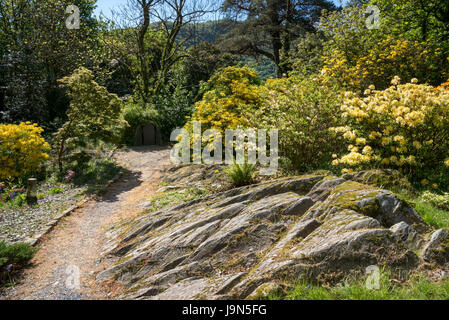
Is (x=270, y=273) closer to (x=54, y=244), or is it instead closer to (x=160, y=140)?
(x=54, y=244)

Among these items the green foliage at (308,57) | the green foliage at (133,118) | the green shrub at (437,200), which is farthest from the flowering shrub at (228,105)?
the green shrub at (437,200)

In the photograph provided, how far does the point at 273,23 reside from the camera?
1909 cm

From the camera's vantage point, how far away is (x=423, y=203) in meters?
3.90

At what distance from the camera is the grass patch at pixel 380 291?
90.8 inches

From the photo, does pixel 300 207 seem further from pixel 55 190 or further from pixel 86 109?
pixel 86 109

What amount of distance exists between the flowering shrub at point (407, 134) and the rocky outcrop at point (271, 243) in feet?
4.69

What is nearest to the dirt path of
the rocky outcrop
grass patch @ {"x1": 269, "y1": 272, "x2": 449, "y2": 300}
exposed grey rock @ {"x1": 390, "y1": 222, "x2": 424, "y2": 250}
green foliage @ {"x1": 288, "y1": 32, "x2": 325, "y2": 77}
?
the rocky outcrop

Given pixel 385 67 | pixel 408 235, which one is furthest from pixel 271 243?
pixel 385 67

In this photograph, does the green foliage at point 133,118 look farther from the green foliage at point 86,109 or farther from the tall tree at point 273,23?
the tall tree at point 273,23

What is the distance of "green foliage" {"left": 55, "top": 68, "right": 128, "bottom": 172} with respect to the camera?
855cm

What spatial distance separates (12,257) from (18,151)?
4.85m

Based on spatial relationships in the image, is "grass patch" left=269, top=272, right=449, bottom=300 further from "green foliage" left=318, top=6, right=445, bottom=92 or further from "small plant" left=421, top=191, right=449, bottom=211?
"green foliage" left=318, top=6, right=445, bottom=92

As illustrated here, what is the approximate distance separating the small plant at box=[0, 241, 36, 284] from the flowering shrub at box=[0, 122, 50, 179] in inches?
171
